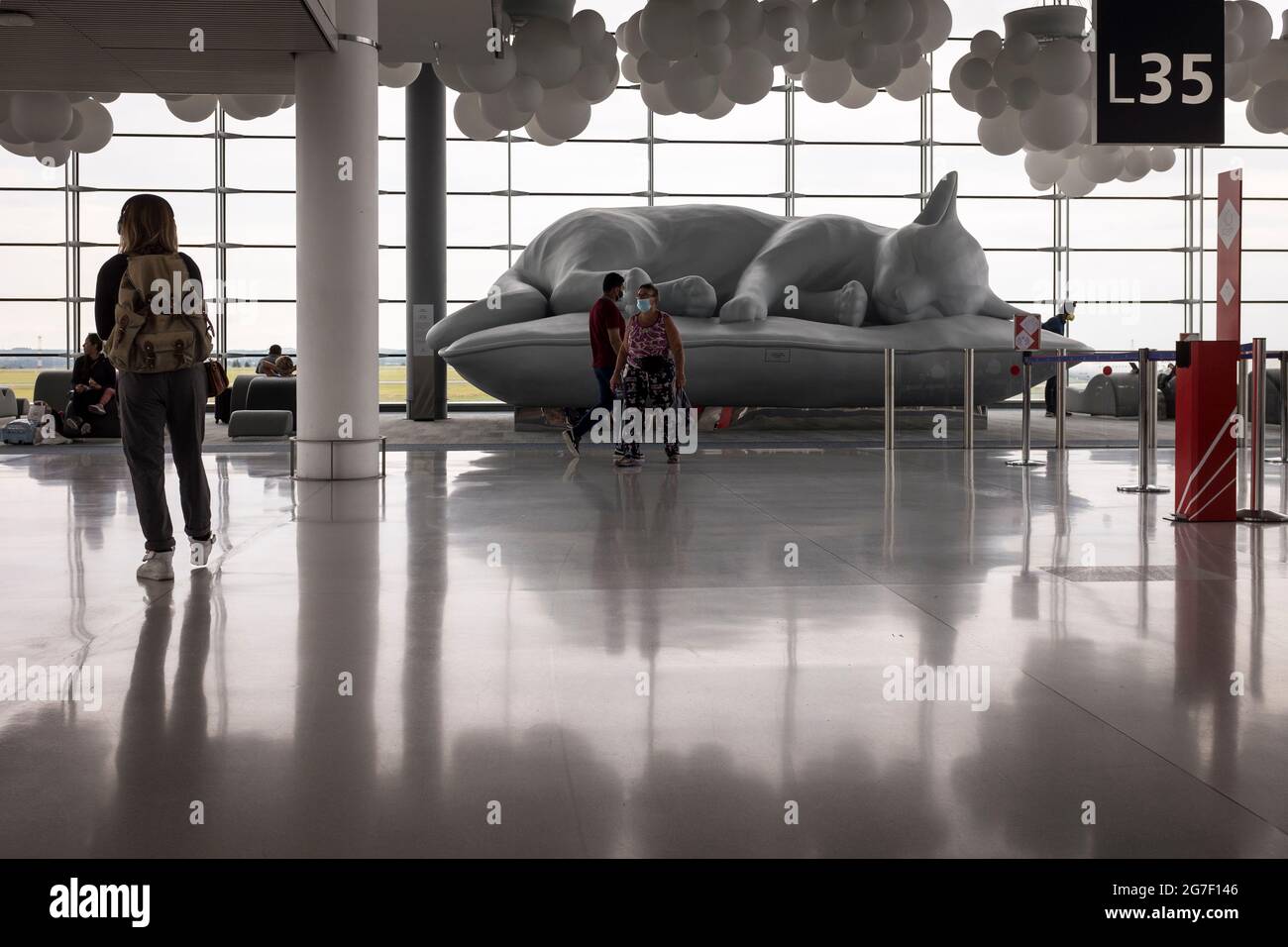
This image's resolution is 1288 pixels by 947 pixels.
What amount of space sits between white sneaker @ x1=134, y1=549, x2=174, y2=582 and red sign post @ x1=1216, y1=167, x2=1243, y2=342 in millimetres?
5116

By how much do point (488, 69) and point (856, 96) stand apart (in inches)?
198

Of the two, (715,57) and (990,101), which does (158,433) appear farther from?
(990,101)

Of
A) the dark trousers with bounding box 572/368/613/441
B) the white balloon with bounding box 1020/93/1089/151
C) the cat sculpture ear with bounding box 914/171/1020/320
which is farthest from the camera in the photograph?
the cat sculpture ear with bounding box 914/171/1020/320

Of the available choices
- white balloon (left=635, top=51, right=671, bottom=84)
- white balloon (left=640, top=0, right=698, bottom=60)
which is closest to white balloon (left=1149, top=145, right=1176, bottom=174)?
white balloon (left=635, top=51, right=671, bottom=84)

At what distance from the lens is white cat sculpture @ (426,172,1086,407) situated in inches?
541

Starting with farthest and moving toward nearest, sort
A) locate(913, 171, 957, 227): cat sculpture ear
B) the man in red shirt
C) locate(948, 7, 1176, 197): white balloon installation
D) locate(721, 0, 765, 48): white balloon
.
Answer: locate(913, 171, 957, 227): cat sculpture ear → locate(948, 7, 1176, 197): white balloon installation → locate(721, 0, 765, 48): white balloon → the man in red shirt

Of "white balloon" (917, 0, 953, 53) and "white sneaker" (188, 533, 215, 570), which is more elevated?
"white balloon" (917, 0, 953, 53)

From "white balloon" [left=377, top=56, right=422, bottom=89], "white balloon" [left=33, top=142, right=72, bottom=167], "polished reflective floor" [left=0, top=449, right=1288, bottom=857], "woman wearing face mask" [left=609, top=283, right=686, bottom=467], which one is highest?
"white balloon" [left=377, top=56, right=422, bottom=89]

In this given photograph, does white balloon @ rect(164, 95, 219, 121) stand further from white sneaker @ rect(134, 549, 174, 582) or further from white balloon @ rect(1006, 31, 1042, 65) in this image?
white sneaker @ rect(134, 549, 174, 582)

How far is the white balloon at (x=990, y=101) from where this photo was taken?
13.5 m

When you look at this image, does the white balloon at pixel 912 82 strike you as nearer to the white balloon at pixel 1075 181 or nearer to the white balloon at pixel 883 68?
the white balloon at pixel 883 68

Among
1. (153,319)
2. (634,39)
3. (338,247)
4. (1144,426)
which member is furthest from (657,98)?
(153,319)

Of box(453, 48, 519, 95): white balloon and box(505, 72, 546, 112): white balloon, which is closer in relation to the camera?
box(453, 48, 519, 95): white balloon
